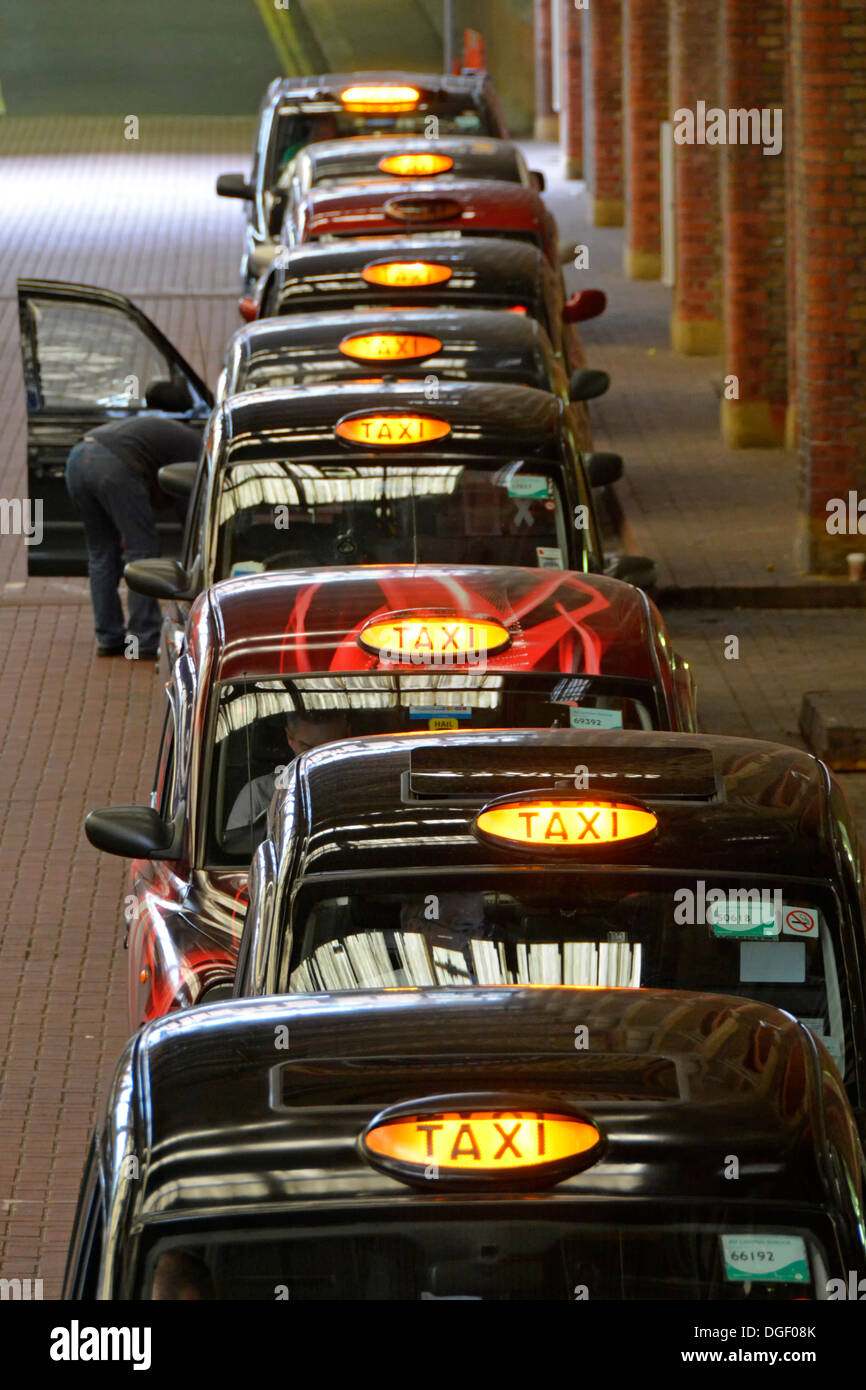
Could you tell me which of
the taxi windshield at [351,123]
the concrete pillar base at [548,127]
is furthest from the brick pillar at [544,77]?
the taxi windshield at [351,123]

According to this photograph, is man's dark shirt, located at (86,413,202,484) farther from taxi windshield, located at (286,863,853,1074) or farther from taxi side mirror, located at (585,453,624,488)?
taxi windshield, located at (286,863,853,1074)

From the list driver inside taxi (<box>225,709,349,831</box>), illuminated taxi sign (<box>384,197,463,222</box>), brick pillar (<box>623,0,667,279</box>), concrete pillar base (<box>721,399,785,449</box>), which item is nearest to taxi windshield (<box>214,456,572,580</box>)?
driver inside taxi (<box>225,709,349,831</box>)

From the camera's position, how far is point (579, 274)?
92.4 feet

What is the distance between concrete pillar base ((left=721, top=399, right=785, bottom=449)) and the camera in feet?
63.1

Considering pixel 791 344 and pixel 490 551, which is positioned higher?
pixel 791 344

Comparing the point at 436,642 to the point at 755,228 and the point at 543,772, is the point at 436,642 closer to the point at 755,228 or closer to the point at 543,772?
the point at 543,772

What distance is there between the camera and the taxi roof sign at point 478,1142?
3594 mm

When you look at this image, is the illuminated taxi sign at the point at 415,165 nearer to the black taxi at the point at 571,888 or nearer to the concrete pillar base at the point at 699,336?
the concrete pillar base at the point at 699,336

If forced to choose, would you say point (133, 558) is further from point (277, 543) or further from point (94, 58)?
point (94, 58)

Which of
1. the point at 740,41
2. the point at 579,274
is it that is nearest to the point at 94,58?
the point at 579,274

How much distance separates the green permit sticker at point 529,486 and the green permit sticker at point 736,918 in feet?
15.8

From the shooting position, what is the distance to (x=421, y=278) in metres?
14.2

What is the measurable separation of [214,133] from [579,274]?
1515 centimetres

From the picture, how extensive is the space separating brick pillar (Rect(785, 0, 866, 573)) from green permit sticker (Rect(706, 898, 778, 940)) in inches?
410
